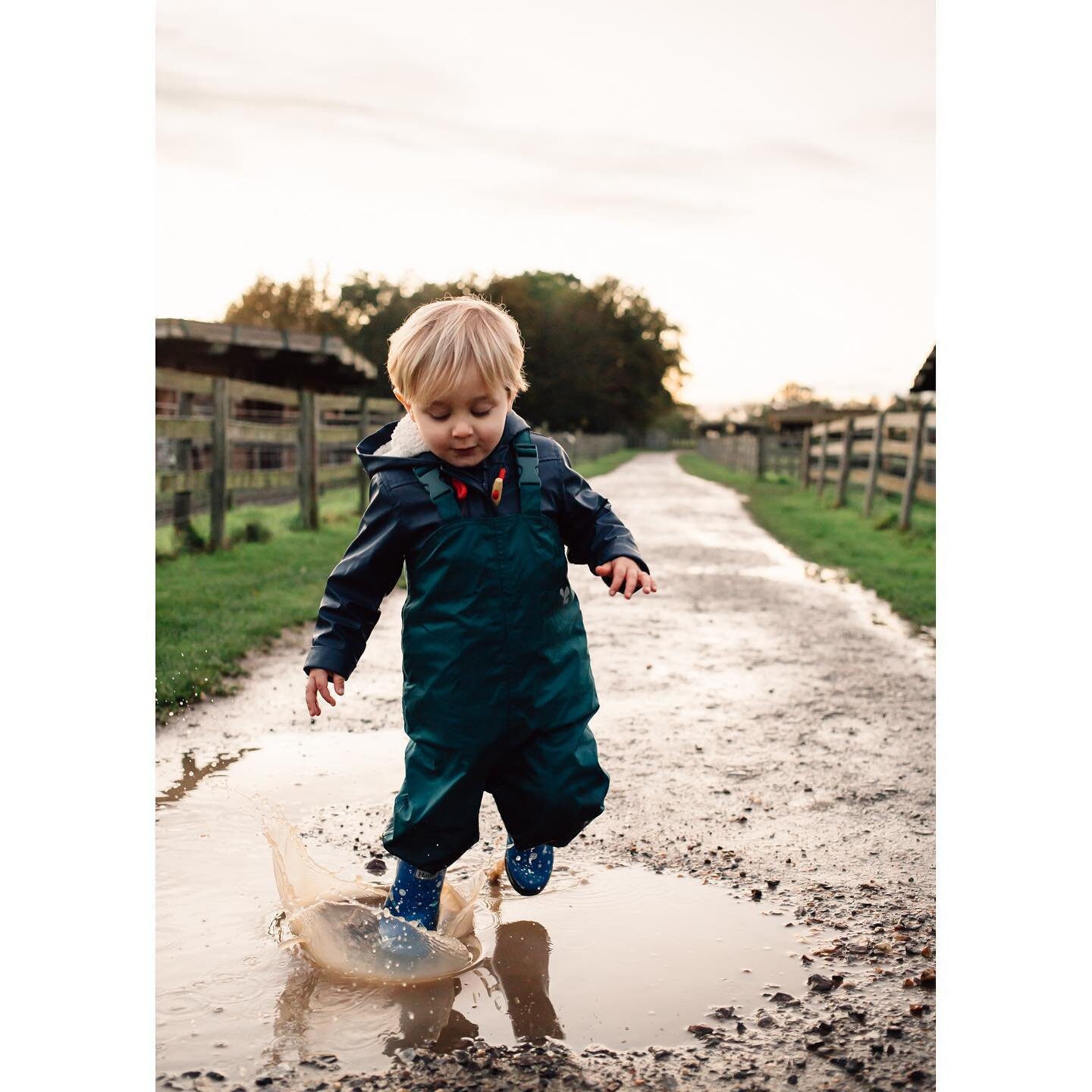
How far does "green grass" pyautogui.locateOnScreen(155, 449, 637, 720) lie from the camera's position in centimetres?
517

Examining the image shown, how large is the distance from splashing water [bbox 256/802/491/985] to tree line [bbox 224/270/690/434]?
38667 millimetres

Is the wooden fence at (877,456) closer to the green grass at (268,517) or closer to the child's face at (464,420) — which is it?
the child's face at (464,420)

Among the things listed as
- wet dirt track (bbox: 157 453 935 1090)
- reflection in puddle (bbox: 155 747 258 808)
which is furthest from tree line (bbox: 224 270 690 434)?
reflection in puddle (bbox: 155 747 258 808)

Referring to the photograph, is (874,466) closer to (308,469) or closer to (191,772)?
(308,469)

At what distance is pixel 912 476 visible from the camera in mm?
12773

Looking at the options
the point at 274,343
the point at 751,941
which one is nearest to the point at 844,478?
the point at 274,343

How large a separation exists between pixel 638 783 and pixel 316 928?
146 centimetres

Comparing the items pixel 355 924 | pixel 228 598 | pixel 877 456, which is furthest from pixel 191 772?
pixel 877 456

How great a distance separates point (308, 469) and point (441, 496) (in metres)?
9.74

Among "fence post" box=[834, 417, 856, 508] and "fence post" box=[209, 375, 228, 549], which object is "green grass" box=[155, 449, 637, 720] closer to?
"fence post" box=[209, 375, 228, 549]

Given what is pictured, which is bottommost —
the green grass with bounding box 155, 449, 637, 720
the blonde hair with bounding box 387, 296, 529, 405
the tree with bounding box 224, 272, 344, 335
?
the green grass with bounding box 155, 449, 637, 720

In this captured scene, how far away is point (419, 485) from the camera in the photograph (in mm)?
2574

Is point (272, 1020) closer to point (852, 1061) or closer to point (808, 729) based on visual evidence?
point (852, 1061)

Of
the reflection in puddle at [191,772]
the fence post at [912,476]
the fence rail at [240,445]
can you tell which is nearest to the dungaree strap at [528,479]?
the reflection in puddle at [191,772]
